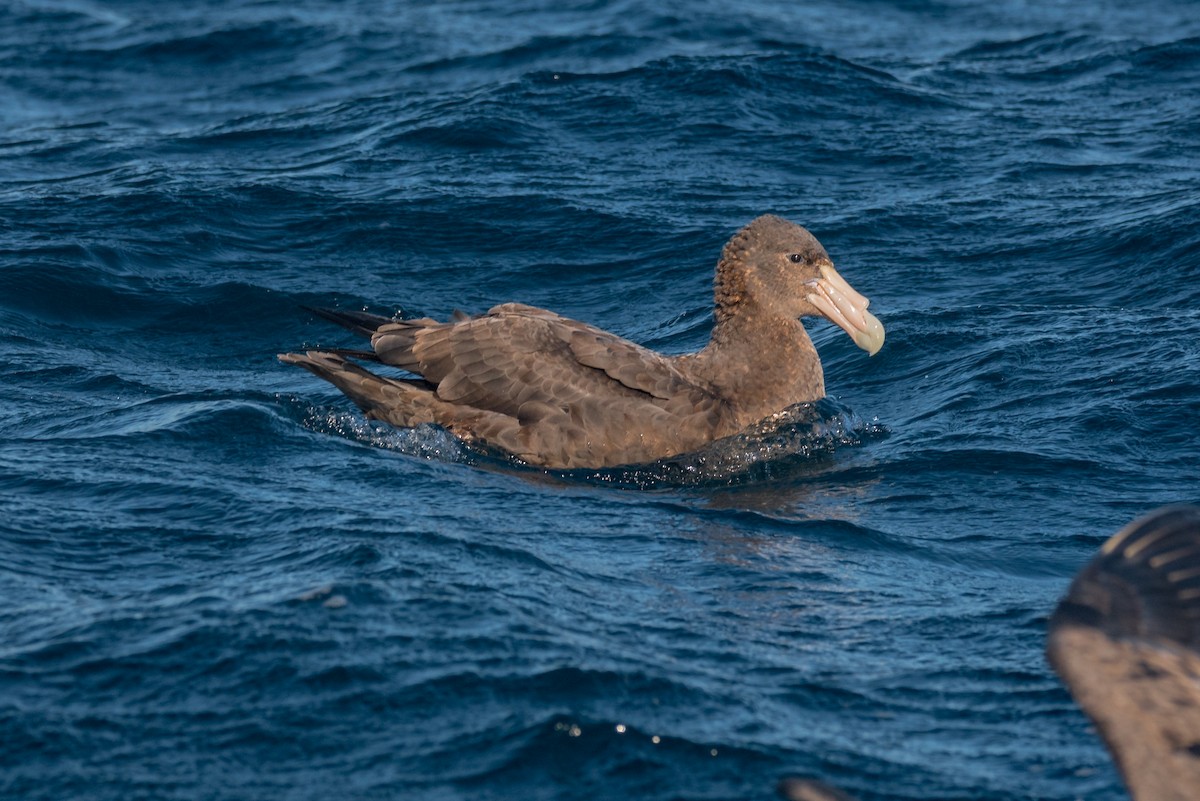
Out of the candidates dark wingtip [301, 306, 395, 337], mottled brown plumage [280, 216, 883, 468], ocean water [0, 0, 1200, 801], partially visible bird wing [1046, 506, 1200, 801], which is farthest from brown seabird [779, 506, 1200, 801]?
dark wingtip [301, 306, 395, 337]

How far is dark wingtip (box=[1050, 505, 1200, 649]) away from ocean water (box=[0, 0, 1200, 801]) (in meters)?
0.77

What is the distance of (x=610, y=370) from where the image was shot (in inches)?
355

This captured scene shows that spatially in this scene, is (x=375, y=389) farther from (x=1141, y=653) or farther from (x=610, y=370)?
(x=1141, y=653)

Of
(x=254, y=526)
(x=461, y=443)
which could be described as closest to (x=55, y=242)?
(x=461, y=443)

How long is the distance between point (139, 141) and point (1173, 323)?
990 cm

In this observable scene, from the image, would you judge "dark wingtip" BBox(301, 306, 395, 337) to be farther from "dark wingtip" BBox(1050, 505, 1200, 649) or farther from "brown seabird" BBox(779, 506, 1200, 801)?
"dark wingtip" BBox(1050, 505, 1200, 649)

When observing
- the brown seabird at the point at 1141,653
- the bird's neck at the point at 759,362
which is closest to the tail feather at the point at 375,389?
the bird's neck at the point at 759,362

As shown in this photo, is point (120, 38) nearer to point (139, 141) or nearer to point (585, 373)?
point (139, 141)

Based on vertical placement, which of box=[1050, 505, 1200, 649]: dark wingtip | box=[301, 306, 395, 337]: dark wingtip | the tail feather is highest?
box=[1050, 505, 1200, 649]: dark wingtip

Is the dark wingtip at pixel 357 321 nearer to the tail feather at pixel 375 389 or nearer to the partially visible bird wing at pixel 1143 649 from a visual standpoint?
the tail feather at pixel 375 389

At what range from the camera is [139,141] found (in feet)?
52.4

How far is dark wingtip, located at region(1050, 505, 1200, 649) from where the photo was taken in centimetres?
487

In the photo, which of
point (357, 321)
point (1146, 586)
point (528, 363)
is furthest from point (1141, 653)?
point (357, 321)

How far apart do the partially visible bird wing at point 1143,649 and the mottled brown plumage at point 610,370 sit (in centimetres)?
402
